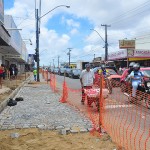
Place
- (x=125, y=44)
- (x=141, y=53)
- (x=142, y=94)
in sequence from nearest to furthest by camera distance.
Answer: (x=142, y=94)
(x=141, y=53)
(x=125, y=44)

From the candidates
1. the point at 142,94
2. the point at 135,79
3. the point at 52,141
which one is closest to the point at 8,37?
the point at 135,79

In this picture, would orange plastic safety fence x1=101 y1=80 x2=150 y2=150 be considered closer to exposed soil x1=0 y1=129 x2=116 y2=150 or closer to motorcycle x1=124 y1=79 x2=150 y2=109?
motorcycle x1=124 y1=79 x2=150 y2=109

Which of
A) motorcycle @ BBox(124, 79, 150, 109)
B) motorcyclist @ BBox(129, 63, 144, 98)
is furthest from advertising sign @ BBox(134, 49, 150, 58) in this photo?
motorcyclist @ BBox(129, 63, 144, 98)

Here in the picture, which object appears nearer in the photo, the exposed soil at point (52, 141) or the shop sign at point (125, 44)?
the exposed soil at point (52, 141)

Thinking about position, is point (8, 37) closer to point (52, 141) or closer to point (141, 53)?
point (52, 141)

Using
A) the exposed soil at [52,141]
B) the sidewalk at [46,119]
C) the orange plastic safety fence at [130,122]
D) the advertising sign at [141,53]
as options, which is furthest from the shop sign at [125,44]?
the exposed soil at [52,141]

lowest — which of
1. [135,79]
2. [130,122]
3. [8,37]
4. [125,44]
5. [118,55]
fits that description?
[130,122]

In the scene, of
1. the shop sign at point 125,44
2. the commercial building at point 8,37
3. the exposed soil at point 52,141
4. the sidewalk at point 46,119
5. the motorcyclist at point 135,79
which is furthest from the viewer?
the shop sign at point 125,44

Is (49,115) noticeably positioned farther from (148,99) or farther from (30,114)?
(148,99)

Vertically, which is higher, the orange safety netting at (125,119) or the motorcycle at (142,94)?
the motorcycle at (142,94)

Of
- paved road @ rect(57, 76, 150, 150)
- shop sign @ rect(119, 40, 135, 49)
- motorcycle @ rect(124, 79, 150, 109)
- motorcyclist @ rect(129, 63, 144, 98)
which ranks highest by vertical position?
shop sign @ rect(119, 40, 135, 49)

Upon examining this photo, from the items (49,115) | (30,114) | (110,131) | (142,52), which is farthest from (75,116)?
(142,52)

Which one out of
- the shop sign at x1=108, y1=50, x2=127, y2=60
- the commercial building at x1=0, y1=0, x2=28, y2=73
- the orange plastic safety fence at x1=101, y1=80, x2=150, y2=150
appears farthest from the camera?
the shop sign at x1=108, y1=50, x2=127, y2=60

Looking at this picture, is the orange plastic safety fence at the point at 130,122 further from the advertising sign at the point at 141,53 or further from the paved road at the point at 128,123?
the advertising sign at the point at 141,53
